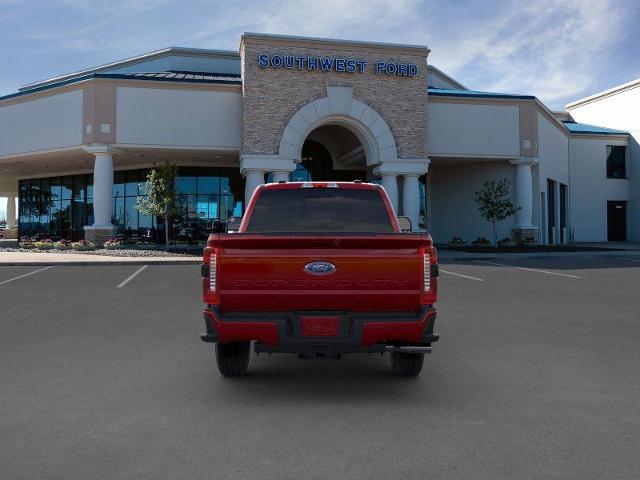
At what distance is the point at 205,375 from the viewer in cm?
566

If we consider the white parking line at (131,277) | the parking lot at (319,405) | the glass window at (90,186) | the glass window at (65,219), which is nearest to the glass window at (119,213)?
the glass window at (90,186)

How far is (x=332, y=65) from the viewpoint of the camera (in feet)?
86.0

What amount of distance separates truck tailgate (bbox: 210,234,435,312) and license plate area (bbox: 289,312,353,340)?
10 centimetres

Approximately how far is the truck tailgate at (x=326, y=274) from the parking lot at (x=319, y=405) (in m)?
0.91

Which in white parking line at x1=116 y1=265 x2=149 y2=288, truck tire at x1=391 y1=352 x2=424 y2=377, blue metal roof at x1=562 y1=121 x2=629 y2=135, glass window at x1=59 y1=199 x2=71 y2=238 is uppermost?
blue metal roof at x1=562 y1=121 x2=629 y2=135

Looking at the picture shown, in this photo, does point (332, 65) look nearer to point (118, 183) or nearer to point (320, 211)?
point (118, 183)

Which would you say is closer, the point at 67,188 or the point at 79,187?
the point at 79,187

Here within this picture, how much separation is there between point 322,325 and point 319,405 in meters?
0.67

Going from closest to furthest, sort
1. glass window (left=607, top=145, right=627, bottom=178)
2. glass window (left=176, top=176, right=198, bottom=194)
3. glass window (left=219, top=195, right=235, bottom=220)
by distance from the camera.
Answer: glass window (left=176, top=176, right=198, bottom=194), glass window (left=219, top=195, right=235, bottom=220), glass window (left=607, top=145, right=627, bottom=178)

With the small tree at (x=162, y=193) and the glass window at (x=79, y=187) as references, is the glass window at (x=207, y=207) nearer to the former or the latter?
the small tree at (x=162, y=193)

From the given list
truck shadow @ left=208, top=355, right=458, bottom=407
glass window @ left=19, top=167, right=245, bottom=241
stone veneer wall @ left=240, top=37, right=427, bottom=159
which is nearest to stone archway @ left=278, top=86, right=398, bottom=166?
stone veneer wall @ left=240, top=37, right=427, bottom=159

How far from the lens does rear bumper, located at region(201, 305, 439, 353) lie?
15.4 ft

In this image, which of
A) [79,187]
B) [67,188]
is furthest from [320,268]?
[67,188]

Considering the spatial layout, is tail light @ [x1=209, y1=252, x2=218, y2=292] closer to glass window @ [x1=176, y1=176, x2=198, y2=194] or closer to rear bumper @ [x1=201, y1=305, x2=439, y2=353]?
rear bumper @ [x1=201, y1=305, x2=439, y2=353]
